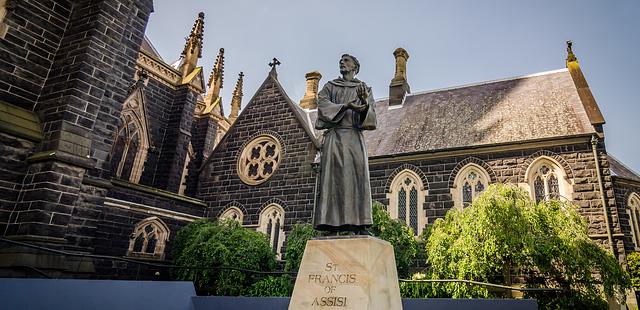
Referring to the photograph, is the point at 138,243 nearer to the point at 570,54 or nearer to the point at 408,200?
the point at 408,200

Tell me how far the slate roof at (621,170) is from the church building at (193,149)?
0.12 metres

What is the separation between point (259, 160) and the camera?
17.1 m

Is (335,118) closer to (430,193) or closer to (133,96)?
(430,193)

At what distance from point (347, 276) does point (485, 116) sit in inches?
520

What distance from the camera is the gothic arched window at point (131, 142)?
56.8ft

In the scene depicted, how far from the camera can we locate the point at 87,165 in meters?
9.03

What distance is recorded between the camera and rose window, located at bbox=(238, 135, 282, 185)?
1669cm

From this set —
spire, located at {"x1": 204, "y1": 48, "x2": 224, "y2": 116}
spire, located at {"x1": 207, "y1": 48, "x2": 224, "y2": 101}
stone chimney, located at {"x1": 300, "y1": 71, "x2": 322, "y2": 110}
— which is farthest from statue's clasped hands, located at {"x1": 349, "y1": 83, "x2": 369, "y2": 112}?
spire, located at {"x1": 207, "y1": 48, "x2": 224, "y2": 101}

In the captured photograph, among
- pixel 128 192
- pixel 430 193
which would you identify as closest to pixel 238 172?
pixel 128 192

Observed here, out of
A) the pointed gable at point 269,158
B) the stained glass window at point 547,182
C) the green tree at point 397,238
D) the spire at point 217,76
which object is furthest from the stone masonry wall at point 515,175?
the spire at point 217,76

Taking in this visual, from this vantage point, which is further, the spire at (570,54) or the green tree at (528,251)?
the spire at (570,54)

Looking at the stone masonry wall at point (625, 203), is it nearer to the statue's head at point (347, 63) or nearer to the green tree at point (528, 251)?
the green tree at point (528, 251)

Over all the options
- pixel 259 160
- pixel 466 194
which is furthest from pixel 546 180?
pixel 259 160

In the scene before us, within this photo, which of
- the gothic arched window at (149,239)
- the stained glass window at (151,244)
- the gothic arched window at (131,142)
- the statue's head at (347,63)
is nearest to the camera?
the statue's head at (347,63)
